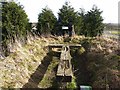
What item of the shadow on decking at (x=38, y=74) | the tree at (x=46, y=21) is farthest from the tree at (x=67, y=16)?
the shadow on decking at (x=38, y=74)

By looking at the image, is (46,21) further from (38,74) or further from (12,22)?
(38,74)

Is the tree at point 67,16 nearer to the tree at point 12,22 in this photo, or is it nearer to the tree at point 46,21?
the tree at point 46,21

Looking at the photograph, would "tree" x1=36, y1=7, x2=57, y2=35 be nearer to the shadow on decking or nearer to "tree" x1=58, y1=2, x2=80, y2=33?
"tree" x1=58, y1=2, x2=80, y2=33

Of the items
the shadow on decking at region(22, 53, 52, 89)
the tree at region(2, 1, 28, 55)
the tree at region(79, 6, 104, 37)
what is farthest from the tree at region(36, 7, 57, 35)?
the shadow on decking at region(22, 53, 52, 89)

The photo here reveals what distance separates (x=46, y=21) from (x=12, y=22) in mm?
7385

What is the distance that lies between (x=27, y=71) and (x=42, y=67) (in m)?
1.87

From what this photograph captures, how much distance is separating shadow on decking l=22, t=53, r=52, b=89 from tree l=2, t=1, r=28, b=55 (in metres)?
2.42

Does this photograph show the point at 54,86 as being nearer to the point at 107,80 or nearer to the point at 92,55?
the point at 107,80

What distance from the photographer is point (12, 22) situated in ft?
63.0

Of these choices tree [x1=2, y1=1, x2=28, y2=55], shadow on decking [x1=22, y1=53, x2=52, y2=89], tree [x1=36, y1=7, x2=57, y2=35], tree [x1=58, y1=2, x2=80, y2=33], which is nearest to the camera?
shadow on decking [x1=22, y1=53, x2=52, y2=89]

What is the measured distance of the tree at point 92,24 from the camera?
28281 millimetres

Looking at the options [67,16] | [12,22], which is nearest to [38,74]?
[12,22]

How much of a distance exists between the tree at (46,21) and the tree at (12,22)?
14.8 feet

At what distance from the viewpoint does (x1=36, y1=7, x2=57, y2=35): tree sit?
25870 mm
